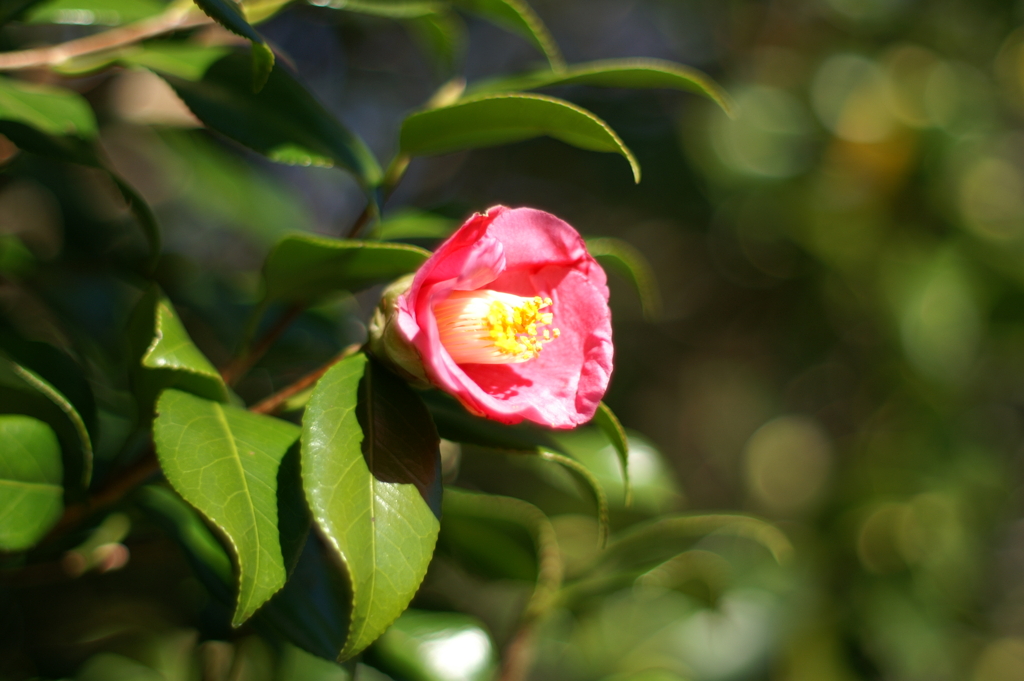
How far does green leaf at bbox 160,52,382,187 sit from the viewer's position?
67 centimetres

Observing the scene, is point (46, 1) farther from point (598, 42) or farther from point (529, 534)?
point (598, 42)

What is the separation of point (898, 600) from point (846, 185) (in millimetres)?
984

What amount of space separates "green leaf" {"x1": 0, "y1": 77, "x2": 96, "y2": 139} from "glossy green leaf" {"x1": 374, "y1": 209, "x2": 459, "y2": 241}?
0.28 metres

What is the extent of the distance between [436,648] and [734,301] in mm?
1948

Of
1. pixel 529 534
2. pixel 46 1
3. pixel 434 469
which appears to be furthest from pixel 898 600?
pixel 46 1

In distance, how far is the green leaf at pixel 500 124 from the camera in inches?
23.5

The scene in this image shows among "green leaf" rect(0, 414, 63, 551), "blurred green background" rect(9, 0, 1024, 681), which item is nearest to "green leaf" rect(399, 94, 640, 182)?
"blurred green background" rect(9, 0, 1024, 681)

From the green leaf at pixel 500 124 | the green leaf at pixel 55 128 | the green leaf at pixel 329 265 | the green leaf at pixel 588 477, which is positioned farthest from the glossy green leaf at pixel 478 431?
the green leaf at pixel 55 128

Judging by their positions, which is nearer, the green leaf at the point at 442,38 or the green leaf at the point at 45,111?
the green leaf at the point at 45,111

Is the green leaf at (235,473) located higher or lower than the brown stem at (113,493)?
higher

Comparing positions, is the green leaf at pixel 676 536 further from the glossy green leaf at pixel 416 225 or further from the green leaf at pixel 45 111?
the green leaf at pixel 45 111

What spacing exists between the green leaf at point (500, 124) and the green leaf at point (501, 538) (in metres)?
0.36

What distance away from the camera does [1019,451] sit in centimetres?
246

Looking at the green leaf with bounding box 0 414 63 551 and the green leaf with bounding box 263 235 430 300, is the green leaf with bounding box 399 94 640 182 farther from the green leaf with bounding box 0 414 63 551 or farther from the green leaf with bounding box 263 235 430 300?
the green leaf with bounding box 0 414 63 551
